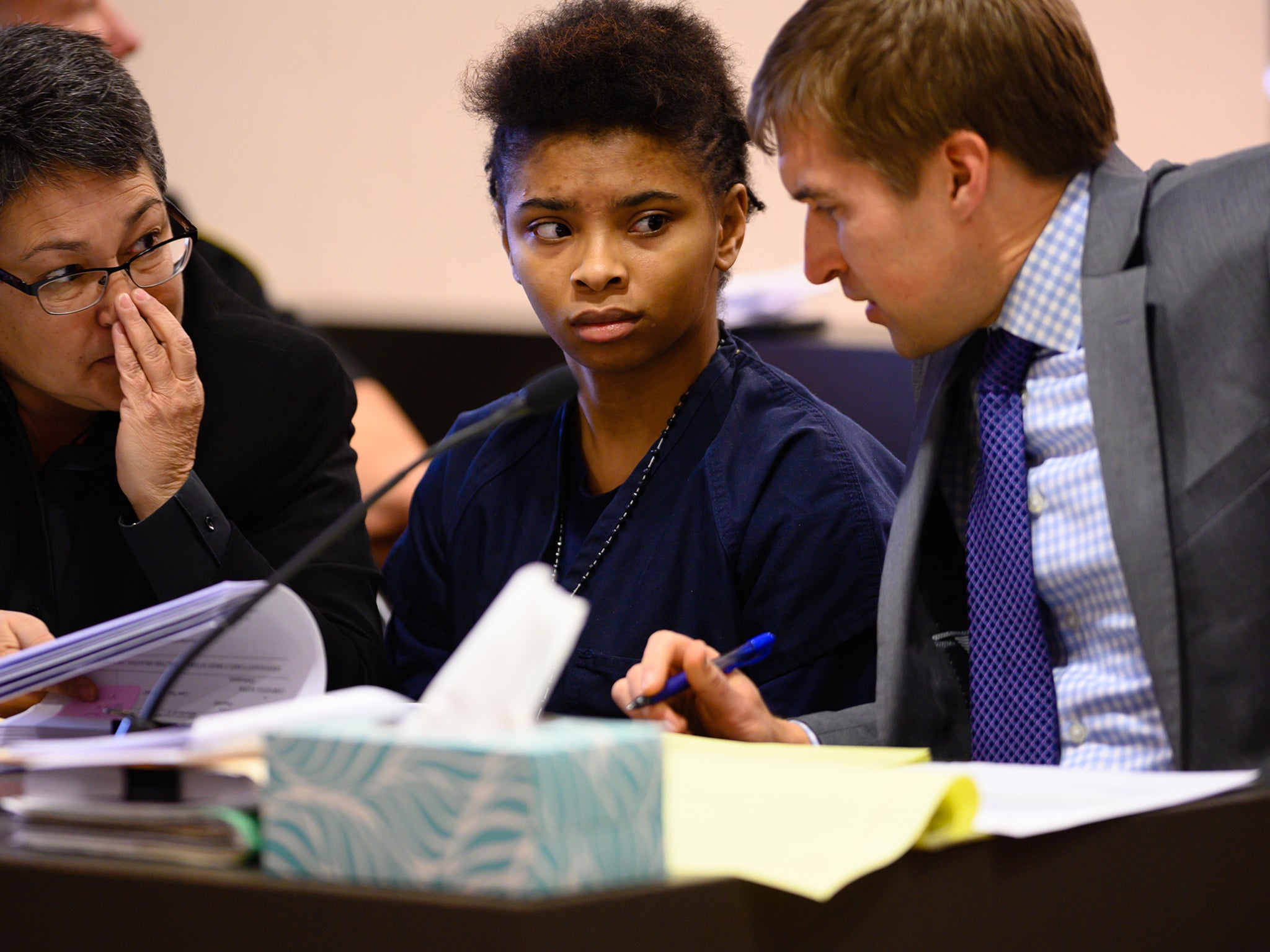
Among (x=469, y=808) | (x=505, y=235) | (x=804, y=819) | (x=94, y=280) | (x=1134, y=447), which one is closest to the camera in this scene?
(x=469, y=808)

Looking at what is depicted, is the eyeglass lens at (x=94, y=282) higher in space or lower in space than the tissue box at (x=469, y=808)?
higher

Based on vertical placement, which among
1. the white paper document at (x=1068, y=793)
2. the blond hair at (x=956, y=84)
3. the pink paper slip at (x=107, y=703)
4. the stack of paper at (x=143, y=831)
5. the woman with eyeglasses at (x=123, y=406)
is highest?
the blond hair at (x=956, y=84)

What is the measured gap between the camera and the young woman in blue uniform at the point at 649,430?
121cm

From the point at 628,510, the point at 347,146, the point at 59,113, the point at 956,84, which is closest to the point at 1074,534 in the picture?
the point at 956,84

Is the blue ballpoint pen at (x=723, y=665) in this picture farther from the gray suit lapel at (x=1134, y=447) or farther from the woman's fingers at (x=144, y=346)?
the woman's fingers at (x=144, y=346)

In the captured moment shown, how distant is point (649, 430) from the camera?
4.46 feet

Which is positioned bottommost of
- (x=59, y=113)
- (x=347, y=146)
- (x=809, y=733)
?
(x=809, y=733)

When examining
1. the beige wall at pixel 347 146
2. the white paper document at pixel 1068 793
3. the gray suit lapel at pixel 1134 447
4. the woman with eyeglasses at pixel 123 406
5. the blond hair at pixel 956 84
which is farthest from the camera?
the beige wall at pixel 347 146

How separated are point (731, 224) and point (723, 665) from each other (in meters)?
0.57

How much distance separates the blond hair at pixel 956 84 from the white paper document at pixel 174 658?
556 millimetres

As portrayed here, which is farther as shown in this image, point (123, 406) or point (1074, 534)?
point (123, 406)

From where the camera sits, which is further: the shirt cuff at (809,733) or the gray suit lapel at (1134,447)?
the shirt cuff at (809,733)

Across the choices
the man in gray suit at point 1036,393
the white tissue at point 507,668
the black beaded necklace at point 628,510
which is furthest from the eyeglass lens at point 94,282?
the white tissue at point 507,668

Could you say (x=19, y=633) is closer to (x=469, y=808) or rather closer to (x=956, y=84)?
(x=469, y=808)
